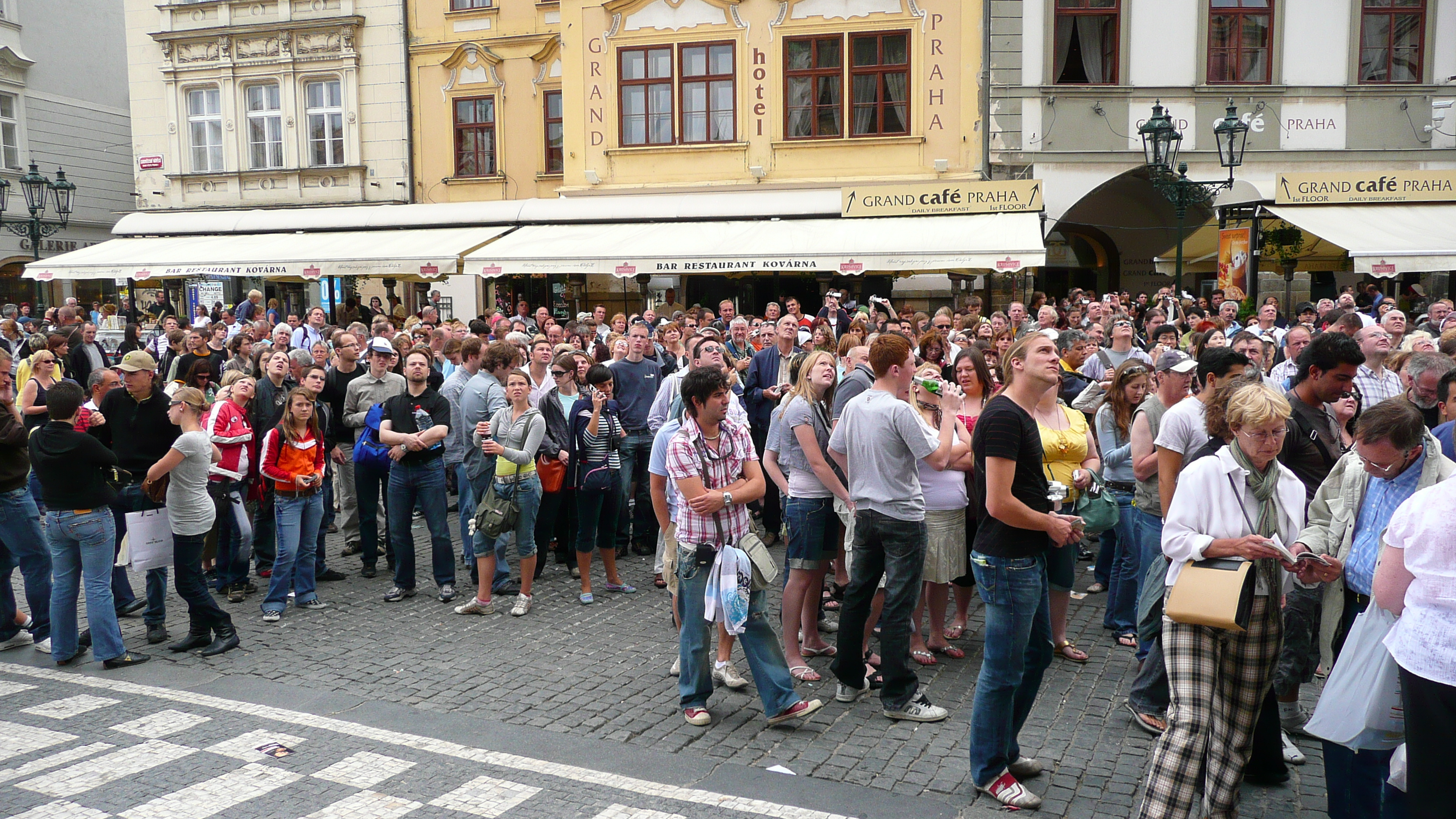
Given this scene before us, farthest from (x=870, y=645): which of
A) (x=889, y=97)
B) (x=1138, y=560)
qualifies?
(x=889, y=97)

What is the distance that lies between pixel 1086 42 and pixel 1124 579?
48.4 feet

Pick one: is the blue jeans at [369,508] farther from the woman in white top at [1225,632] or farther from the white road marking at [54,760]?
the woman in white top at [1225,632]

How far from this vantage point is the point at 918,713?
5.22m

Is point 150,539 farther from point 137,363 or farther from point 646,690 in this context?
point 646,690

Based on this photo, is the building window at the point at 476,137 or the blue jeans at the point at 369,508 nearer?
the blue jeans at the point at 369,508

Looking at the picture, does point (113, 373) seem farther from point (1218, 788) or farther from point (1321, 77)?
point (1321, 77)

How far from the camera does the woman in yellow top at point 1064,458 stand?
5648 millimetres

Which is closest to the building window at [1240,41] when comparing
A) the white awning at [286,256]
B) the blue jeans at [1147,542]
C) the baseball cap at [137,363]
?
the white awning at [286,256]

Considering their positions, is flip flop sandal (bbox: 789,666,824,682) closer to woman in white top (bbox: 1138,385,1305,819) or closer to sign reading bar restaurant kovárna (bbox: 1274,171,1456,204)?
woman in white top (bbox: 1138,385,1305,819)

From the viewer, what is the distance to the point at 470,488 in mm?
8000

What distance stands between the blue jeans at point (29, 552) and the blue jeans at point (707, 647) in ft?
14.3

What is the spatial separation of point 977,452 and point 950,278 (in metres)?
15.0

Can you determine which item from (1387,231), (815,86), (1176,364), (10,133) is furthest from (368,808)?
(10,133)

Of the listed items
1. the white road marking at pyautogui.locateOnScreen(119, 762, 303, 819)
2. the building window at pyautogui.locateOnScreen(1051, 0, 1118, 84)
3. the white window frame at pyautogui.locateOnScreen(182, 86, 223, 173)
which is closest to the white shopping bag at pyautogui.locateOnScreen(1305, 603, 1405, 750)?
the white road marking at pyautogui.locateOnScreen(119, 762, 303, 819)
